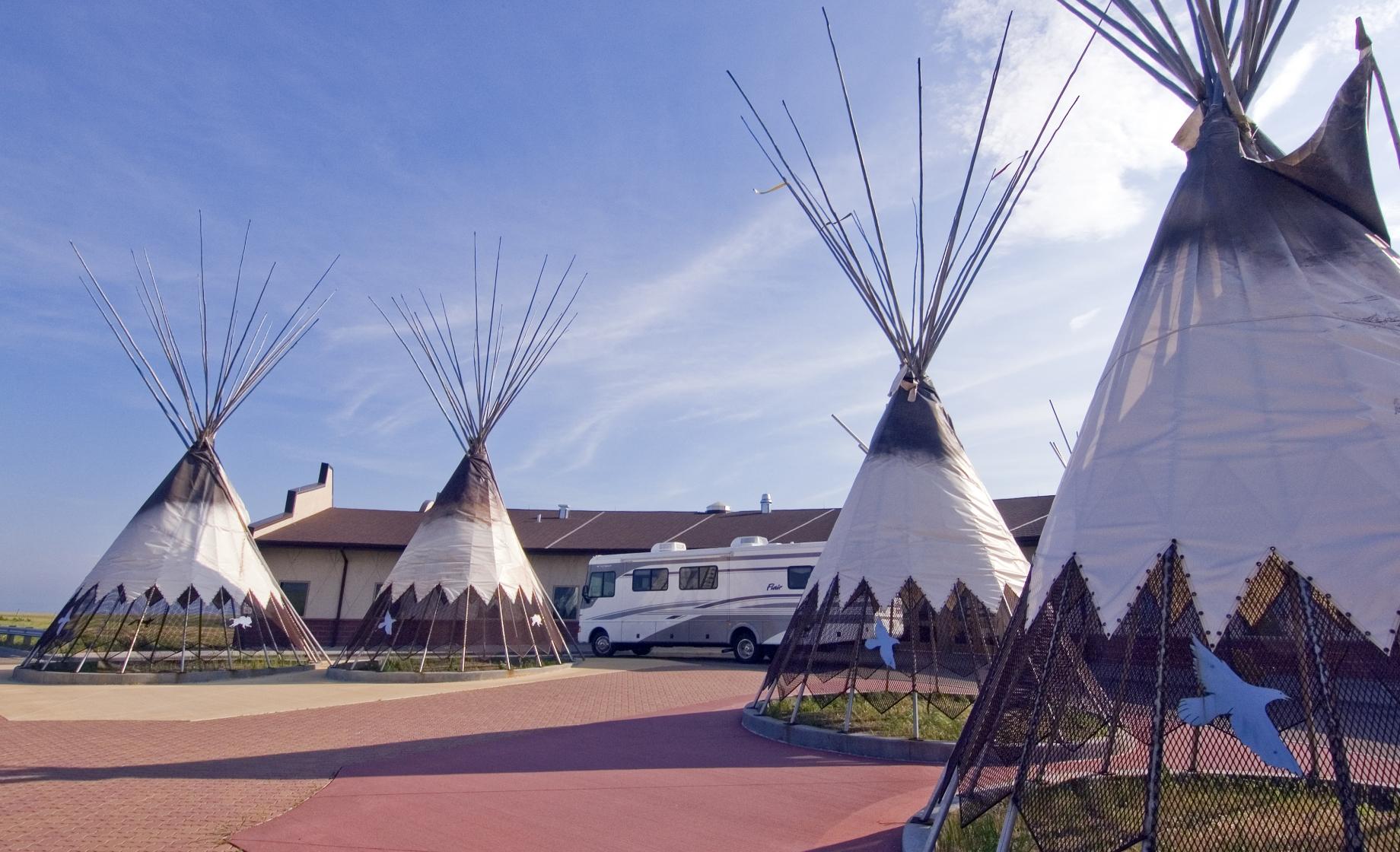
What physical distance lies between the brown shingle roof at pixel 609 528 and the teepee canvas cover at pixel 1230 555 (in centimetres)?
1938

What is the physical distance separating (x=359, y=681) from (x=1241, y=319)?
1612 cm

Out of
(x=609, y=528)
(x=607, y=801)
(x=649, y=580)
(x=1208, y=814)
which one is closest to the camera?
(x=1208, y=814)

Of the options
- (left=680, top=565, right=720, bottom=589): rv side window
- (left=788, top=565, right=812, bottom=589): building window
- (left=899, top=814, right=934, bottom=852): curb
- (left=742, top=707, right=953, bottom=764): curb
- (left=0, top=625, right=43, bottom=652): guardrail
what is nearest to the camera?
(left=899, top=814, right=934, bottom=852): curb

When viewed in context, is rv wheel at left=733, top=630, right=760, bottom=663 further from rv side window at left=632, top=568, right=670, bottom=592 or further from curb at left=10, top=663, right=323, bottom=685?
curb at left=10, top=663, right=323, bottom=685

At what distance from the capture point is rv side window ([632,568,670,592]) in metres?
22.2

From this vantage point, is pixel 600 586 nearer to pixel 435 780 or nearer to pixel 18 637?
pixel 435 780

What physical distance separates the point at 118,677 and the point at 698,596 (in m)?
12.5

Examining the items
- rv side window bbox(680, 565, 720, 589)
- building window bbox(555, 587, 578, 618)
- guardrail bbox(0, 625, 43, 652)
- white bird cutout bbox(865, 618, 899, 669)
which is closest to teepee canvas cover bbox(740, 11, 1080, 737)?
white bird cutout bbox(865, 618, 899, 669)

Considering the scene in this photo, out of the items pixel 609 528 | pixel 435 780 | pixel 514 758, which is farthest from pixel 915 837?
pixel 609 528

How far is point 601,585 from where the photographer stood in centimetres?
2370

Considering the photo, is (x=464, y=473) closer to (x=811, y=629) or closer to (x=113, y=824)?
(x=811, y=629)

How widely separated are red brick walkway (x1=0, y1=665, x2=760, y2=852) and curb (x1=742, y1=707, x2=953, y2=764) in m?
2.95

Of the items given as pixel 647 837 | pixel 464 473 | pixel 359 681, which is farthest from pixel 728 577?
pixel 647 837

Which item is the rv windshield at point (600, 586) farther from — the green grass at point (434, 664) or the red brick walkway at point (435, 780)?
the red brick walkway at point (435, 780)
